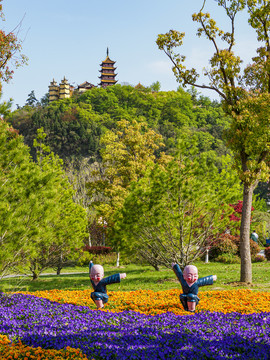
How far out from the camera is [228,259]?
61.3 feet

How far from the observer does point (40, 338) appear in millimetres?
4938

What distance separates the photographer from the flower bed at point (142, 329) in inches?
173

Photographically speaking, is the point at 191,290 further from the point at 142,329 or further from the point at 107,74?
the point at 107,74

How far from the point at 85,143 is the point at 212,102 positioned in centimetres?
4188

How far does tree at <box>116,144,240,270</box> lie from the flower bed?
3.53 metres

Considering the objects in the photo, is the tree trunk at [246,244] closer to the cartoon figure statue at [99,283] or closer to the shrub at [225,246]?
the cartoon figure statue at [99,283]

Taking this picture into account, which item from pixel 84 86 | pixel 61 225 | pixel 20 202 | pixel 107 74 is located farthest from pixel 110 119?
pixel 20 202

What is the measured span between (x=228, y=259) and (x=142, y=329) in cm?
1432

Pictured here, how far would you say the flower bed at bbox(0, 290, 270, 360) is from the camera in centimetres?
439

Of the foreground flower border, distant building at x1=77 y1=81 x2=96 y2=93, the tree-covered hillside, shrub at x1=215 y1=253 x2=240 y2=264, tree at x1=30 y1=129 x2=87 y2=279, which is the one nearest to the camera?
the foreground flower border

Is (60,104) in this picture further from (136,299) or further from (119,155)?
(136,299)

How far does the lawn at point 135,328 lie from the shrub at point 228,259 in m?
10.5

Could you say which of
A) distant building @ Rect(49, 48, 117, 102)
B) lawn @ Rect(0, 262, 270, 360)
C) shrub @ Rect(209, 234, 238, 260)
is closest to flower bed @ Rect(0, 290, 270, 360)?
lawn @ Rect(0, 262, 270, 360)

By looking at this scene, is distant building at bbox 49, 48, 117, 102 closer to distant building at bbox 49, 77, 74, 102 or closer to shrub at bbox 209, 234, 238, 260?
distant building at bbox 49, 77, 74, 102
